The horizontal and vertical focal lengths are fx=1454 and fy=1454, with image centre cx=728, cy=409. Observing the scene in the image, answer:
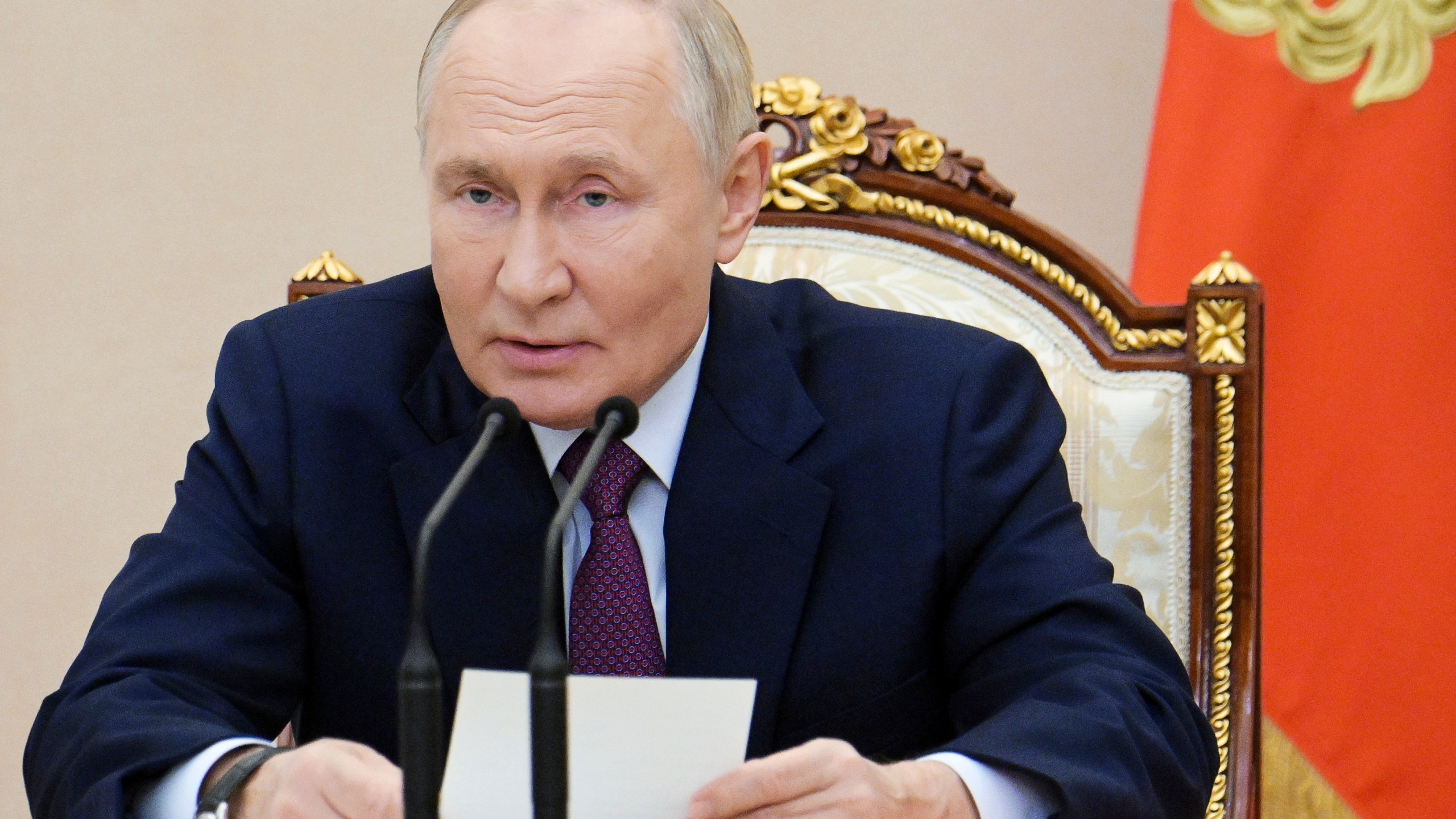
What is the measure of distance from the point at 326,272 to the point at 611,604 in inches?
32.5

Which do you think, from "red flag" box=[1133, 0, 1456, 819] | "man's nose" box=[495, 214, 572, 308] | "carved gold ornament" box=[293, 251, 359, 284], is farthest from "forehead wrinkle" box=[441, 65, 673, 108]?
"red flag" box=[1133, 0, 1456, 819]

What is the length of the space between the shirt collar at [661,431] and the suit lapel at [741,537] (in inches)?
0.7

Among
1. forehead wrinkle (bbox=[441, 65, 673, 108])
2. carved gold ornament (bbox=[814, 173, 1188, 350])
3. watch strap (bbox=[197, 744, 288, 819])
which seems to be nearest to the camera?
watch strap (bbox=[197, 744, 288, 819])

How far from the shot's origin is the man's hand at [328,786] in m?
1.12

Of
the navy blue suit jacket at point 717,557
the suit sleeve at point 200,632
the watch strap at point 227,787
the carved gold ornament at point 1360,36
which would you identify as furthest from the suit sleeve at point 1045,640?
the carved gold ornament at point 1360,36

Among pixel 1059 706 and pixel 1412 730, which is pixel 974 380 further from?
pixel 1412 730

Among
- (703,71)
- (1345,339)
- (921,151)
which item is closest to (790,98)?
(921,151)

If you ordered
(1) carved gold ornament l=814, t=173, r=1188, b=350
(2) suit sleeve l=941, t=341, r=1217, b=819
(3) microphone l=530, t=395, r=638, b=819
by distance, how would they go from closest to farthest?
(3) microphone l=530, t=395, r=638, b=819
(2) suit sleeve l=941, t=341, r=1217, b=819
(1) carved gold ornament l=814, t=173, r=1188, b=350

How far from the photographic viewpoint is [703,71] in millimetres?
1559

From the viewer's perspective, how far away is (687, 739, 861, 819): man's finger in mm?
1091

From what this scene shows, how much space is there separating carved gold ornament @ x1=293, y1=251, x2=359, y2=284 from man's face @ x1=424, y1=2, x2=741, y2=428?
63 centimetres

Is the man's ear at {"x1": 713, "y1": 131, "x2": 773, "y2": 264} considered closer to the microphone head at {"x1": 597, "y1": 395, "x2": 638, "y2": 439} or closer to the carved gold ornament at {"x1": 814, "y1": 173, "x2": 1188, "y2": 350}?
the carved gold ornament at {"x1": 814, "y1": 173, "x2": 1188, "y2": 350}

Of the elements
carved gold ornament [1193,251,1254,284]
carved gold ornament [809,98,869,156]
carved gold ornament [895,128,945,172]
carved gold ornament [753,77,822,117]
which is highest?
carved gold ornament [753,77,822,117]

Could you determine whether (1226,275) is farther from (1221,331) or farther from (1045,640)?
(1045,640)
